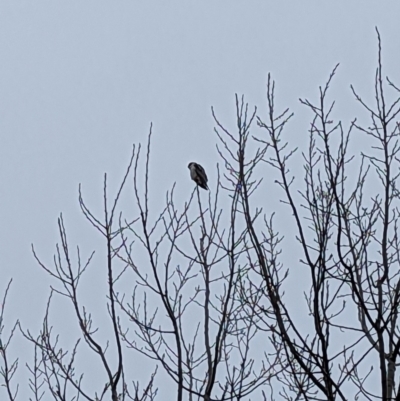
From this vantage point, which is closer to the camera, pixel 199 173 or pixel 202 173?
pixel 199 173

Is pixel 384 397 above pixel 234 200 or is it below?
below

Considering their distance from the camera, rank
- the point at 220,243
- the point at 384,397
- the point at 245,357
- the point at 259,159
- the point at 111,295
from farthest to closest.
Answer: the point at 245,357 → the point at 220,243 → the point at 259,159 → the point at 111,295 → the point at 384,397

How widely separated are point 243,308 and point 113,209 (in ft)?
5.15

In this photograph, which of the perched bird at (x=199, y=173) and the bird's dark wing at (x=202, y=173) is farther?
the bird's dark wing at (x=202, y=173)

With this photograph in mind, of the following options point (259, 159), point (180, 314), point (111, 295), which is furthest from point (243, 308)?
point (111, 295)

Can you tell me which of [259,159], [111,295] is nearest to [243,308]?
[259,159]

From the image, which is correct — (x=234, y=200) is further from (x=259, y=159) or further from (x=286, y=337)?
(x=286, y=337)

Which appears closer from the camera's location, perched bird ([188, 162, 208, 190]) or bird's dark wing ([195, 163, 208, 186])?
perched bird ([188, 162, 208, 190])

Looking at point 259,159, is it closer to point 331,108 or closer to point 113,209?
point 331,108

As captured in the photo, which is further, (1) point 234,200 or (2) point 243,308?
(2) point 243,308

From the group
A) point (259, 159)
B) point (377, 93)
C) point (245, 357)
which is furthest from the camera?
point (245, 357)

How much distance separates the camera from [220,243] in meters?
4.07

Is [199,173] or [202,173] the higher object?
[202,173]

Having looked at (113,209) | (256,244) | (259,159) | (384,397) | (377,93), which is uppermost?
(377,93)
